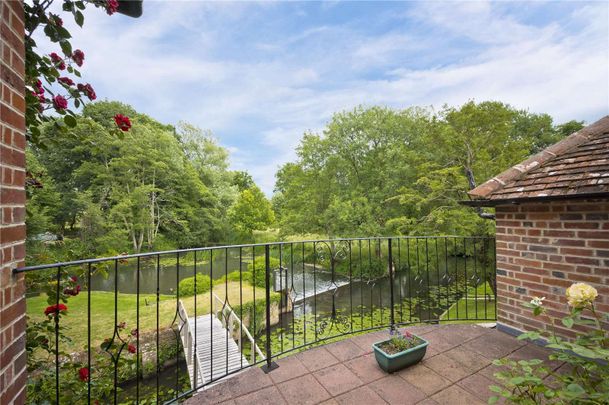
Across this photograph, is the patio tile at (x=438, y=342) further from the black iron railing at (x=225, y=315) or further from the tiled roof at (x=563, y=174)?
the tiled roof at (x=563, y=174)

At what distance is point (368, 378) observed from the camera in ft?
6.59

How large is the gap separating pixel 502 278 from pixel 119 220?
17839mm

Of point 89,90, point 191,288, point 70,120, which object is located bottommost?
point 191,288

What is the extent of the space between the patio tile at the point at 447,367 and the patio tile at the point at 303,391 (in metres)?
1.01

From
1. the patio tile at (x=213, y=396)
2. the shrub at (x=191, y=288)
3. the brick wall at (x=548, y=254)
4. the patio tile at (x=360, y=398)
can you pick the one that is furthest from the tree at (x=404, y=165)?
the patio tile at (x=213, y=396)

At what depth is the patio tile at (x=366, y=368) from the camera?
2.02 metres

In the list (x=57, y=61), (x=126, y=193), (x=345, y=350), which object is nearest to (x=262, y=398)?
(x=345, y=350)

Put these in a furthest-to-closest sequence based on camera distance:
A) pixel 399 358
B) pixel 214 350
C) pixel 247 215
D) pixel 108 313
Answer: pixel 247 215 → pixel 108 313 → pixel 214 350 → pixel 399 358

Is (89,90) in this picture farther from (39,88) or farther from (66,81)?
(39,88)

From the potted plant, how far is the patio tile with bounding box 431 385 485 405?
0.32 m

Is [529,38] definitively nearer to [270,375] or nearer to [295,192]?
[270,375]

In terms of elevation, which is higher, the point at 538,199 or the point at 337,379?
the point at 538,199

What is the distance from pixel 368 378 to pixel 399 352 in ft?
1.10

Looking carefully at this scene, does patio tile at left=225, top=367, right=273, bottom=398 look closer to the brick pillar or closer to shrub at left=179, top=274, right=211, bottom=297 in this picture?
the brick pillar
